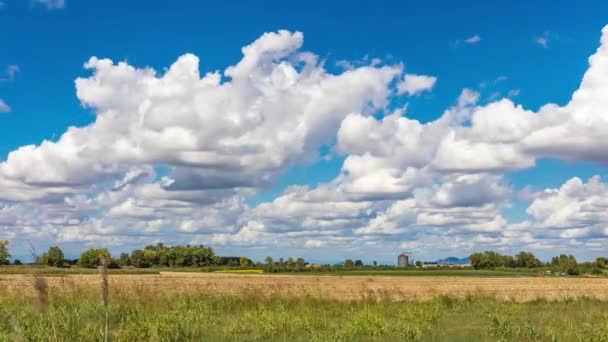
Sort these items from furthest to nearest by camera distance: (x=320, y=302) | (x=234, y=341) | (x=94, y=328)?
(x=320, y=302) → (x=234, y=341) → (x=94, y=328)

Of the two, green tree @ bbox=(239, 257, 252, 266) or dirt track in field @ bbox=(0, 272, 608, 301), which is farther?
green tree @ bbox=(239, 257, 252, 266)

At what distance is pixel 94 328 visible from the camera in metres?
12.6

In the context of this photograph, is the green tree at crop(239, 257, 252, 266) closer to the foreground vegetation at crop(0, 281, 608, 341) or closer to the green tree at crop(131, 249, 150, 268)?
the green tree at crop(131, 249, 150, 268)

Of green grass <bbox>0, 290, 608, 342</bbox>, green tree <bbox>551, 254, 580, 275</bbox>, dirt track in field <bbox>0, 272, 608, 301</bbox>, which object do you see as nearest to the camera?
green grass <bbox>0, 290, 608, 342</bbox>

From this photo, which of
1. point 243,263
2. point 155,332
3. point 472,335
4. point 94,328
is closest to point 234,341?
point 155,332

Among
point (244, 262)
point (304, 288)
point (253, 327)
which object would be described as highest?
point (244, 262)

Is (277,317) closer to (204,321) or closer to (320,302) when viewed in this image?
(204,321)

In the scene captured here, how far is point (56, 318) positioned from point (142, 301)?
311 inches

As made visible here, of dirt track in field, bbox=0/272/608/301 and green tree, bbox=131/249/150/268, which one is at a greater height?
green tree, bbox=131/249/150/268

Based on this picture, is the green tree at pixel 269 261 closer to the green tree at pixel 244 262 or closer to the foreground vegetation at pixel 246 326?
the green tree at pixel 244 262

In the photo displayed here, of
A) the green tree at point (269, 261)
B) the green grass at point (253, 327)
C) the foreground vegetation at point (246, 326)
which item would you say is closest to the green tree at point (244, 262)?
the green tree at point (269, 261)

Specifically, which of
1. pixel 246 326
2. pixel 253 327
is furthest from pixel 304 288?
pixel 253 327

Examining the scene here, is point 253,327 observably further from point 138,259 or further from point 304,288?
point 138,259

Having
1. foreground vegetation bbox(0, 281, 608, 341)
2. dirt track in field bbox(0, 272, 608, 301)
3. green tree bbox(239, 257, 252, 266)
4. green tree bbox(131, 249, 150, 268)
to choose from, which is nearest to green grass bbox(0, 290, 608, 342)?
foreground vegetation bbox(0, 281, 608, 341)
